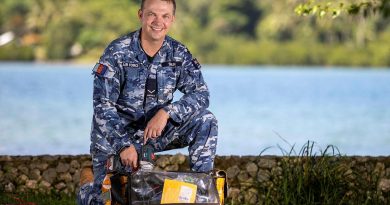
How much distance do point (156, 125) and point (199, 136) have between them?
22 centimetres

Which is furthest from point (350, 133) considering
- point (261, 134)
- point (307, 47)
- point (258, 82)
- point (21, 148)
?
point (307, 47)

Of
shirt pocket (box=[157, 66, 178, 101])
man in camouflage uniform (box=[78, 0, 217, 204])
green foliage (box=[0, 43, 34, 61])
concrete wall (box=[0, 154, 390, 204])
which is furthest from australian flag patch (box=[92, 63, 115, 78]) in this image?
green foliage (box=[0, 43, 34, 61])

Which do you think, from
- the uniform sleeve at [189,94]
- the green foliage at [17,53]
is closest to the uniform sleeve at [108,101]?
the uniform sleeve at [189,94]

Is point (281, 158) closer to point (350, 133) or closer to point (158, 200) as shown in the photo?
point (158, 200)

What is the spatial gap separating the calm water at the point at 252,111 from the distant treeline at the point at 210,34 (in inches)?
176

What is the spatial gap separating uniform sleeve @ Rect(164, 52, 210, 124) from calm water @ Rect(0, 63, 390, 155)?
119 inches

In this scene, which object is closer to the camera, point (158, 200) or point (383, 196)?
point (158, 200)

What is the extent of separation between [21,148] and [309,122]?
1074 cm

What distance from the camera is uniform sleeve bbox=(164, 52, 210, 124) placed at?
15.4 feet

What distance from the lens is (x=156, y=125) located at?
4582 mm

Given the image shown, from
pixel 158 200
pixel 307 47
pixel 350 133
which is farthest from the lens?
pixel 307 47

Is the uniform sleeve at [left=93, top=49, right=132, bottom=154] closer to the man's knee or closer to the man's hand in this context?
the man's hand

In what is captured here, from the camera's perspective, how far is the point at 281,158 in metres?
6.75

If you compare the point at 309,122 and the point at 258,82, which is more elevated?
the point at 258,82
